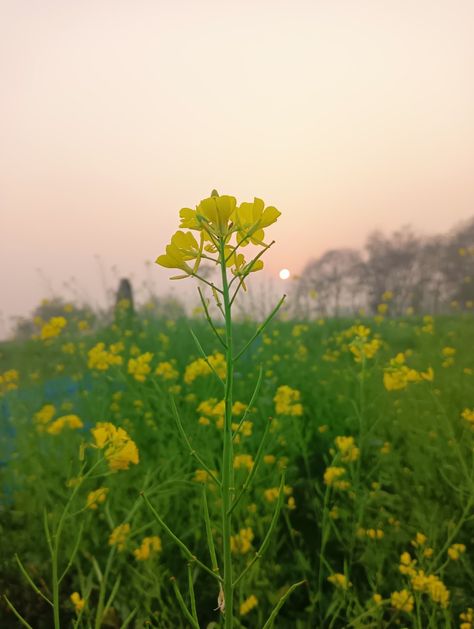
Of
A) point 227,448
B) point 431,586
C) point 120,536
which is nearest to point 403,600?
point 431,586

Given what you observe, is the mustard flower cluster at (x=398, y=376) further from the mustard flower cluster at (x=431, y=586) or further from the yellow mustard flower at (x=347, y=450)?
the mustard flower cluster at (x=431, y=586)

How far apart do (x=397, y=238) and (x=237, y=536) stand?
21291 mm

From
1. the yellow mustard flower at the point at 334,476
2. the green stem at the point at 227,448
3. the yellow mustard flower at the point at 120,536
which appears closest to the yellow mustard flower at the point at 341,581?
the yellow mustard flower at the point at 334,476

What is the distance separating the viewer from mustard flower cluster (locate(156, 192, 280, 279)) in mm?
1048

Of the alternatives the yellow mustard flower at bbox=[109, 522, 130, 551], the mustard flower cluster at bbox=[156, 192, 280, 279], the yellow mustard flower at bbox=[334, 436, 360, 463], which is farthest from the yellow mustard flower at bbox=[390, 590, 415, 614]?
the mustard flower cluster at bbox=[156, 192, 280, 279]

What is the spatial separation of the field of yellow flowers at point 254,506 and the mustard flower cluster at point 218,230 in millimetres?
285

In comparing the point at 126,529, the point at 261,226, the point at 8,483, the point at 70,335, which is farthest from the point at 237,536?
the point at 70,335

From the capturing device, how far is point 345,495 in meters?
2.76

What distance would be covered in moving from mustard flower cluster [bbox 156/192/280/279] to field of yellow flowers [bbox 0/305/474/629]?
285 mm

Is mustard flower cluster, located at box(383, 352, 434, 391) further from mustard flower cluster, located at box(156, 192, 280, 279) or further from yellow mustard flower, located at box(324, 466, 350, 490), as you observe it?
mustard flower cluster, located at box(156, 192, 280, 279)

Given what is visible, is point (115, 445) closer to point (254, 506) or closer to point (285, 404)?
point (254, 506)

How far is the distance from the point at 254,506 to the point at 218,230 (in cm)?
171

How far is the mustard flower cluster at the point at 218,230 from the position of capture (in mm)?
1048

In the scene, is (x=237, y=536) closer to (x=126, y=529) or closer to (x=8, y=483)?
(x=126, y=529)
